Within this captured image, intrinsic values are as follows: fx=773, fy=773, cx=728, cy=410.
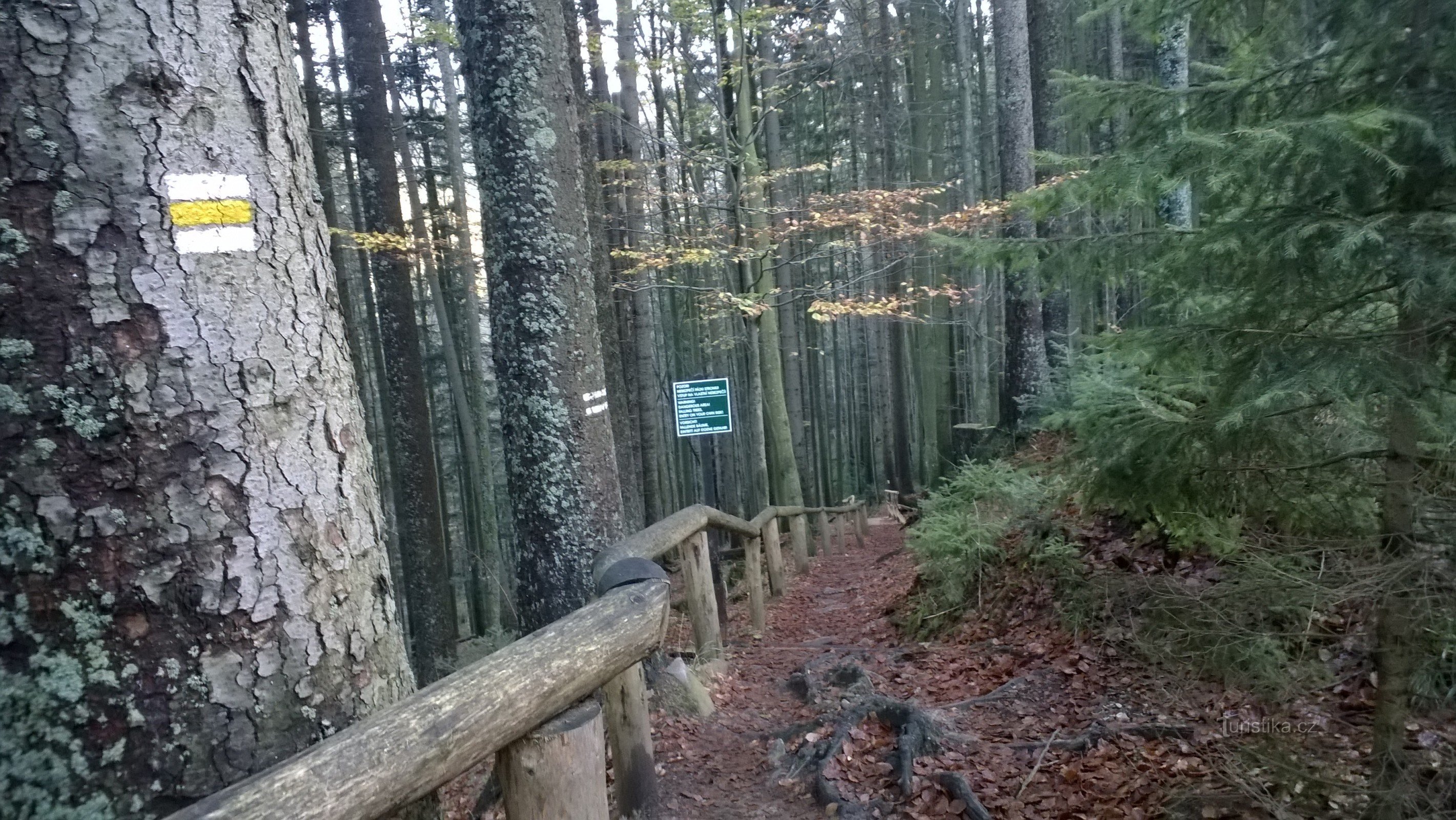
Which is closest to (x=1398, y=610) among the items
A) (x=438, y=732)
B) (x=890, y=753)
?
(x=890, y=753)

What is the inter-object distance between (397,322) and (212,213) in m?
8.16

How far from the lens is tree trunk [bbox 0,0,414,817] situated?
1.43m

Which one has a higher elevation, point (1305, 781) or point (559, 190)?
point (559, 190)

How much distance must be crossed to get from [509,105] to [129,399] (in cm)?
350

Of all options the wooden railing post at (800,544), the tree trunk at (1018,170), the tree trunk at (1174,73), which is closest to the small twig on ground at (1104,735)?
the tree trunk at (1174,73)

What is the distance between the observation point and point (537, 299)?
4559 mm

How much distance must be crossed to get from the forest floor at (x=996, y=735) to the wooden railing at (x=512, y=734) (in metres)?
1.00

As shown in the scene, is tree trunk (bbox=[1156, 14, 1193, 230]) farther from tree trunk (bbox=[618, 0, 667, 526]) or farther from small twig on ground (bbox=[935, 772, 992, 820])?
small twig on ground (bbox=[935, 772, 992, 820])

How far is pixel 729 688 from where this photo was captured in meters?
5.70

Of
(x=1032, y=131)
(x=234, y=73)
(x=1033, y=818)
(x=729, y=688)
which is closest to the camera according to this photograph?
(x=234, y=73)

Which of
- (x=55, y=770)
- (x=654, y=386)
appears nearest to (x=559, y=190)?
(x=55, y=770)

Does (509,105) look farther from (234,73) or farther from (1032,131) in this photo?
(1032,131)

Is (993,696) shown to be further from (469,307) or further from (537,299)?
(469,307)

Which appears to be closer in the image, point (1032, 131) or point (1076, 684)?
point (1076, 684)
